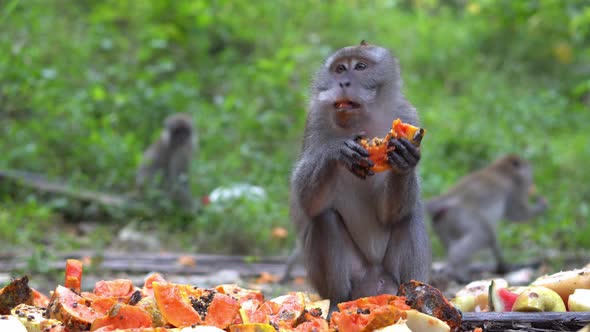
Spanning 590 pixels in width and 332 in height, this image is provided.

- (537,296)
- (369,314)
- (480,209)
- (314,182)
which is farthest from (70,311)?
(480,209)

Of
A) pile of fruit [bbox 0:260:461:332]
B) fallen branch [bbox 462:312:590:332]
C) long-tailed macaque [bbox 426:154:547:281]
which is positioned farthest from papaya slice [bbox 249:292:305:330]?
long-tailed macaque [bbox 426:154:547:281]

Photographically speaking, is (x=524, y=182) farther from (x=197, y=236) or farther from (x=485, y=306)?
(x=485, y=306)

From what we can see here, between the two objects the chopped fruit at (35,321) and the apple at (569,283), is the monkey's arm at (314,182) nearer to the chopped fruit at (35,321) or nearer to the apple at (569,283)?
the apple at (569,283)

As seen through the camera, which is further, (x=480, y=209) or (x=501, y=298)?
(x=480, y=209)

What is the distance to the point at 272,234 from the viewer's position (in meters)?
8.44

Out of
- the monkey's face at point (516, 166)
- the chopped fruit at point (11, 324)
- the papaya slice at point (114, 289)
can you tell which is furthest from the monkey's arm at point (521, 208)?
the chopped fruit at point (11, 324)

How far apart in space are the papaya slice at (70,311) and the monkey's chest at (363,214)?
152 centimetres

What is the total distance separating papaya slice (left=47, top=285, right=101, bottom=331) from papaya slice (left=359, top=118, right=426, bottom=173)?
1517 mm

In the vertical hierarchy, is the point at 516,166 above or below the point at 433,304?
above

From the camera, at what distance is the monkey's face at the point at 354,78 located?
13.7ft

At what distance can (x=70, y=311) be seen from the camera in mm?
3471

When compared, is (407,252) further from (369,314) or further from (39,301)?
(39,301)

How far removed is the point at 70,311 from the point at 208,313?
23.5 inches

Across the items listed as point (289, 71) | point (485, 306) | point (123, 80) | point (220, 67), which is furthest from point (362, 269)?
point (220, 67)
